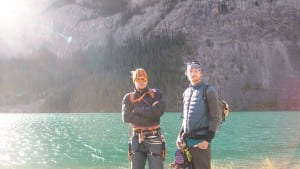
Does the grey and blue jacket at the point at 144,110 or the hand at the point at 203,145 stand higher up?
the grey and blue jacket at the point at 144,110

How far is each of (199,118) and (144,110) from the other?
4.41 ft

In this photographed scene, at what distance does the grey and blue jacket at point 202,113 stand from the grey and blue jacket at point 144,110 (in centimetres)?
71

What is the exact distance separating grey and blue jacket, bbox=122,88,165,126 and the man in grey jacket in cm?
66

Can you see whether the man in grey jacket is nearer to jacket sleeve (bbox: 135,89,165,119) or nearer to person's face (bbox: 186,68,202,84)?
person's face (bbox: 186,68,202,84)

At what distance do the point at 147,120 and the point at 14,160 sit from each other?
38.4 m

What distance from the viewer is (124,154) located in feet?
156

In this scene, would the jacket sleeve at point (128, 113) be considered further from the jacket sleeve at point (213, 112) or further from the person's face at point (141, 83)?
the jacket sleeve at point (213, 112)

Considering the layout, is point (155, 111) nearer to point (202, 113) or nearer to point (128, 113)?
point (128, 113)

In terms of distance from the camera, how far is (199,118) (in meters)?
9.77

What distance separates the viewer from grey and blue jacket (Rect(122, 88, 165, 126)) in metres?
10.3

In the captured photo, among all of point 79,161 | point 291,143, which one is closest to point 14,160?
point 79,161

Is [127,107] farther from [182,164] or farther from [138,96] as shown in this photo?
[182,164]

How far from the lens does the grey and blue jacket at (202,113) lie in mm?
9586

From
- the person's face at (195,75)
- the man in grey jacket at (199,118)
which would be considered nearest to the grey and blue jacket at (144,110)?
the man in grey jacket at (199,118)
